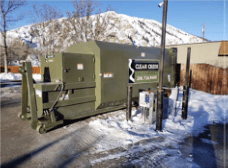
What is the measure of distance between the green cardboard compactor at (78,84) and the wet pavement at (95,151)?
2.00 ft

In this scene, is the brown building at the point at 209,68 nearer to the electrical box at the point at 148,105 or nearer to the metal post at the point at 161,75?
the electrical box at the point at 148,105

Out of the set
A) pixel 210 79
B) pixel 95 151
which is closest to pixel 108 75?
pixel 95 151

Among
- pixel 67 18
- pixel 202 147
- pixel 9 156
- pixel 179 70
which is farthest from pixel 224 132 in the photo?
A: pixel 67 18

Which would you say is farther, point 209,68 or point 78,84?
point 209,68

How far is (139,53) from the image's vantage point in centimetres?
668

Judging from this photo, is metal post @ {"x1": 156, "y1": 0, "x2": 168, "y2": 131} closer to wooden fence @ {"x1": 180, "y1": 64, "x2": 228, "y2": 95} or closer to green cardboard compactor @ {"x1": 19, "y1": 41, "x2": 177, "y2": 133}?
green cardboard compactor @ {"x1": 19, "y1": 41, "x2": 177, "y2": 133}

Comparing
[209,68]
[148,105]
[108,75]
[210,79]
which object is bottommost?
[148,105]

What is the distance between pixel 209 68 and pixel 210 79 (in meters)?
0.77

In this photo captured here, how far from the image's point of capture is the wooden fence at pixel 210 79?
10500 mm

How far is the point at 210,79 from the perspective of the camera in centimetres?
1098

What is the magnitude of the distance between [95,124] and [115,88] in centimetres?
156

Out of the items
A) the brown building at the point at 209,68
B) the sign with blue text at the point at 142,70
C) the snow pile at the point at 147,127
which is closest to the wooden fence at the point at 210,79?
the brown building at the point at 209,68

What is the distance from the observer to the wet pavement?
338 cm

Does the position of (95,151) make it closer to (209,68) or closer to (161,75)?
(161,75)
